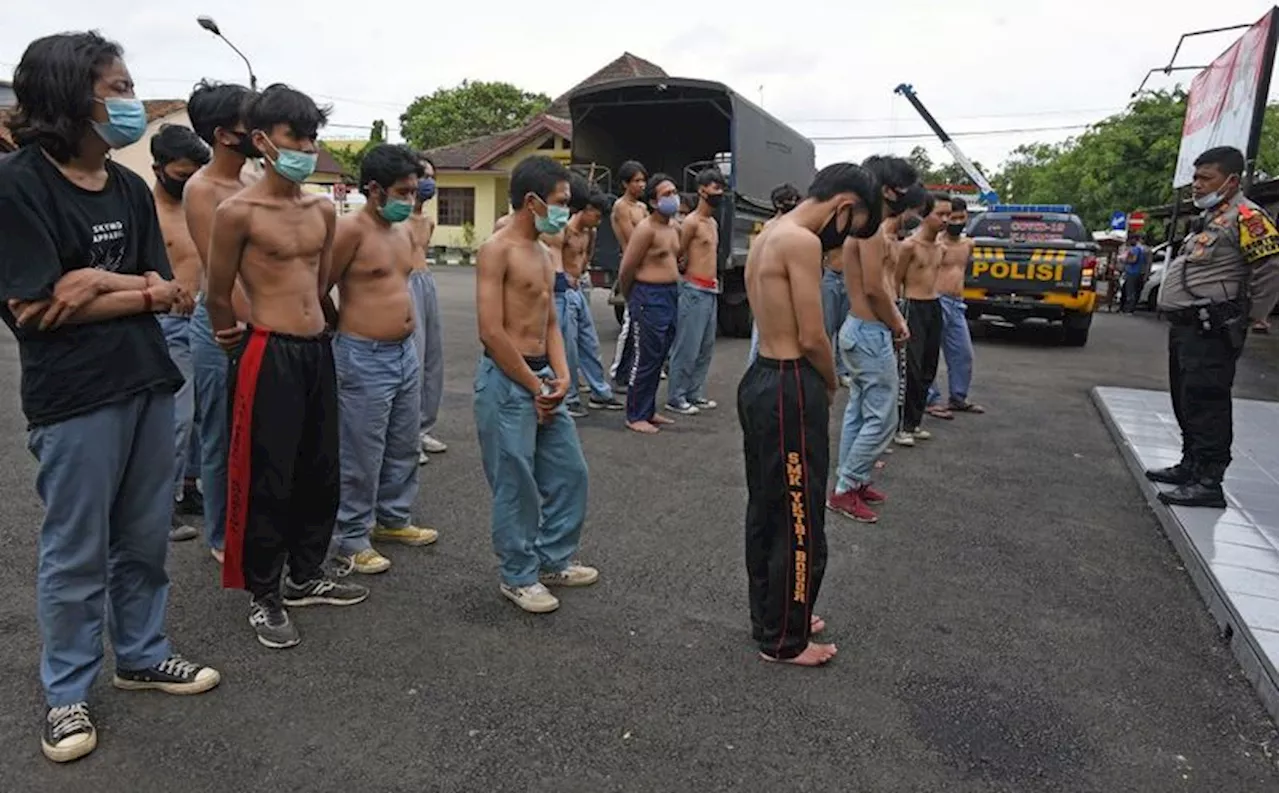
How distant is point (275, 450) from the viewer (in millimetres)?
2949

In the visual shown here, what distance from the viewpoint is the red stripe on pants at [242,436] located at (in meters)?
2.90

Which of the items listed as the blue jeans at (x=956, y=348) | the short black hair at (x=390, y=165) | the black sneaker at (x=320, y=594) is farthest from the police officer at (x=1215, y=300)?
the black sneaker at (x=320, y=594)

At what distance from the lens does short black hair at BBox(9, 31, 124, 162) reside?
2203mm

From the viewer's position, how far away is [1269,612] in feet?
10.8

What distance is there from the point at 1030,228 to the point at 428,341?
33.0ft

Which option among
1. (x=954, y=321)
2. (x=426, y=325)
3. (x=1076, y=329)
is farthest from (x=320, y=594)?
(x=1076, y=329)

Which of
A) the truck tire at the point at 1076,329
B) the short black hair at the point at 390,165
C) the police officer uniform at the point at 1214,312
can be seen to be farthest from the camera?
the truck tire at the point at 1076,329

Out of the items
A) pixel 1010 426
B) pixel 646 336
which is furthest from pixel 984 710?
pixel 1010 426

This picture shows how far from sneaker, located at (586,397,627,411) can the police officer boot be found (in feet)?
12.8

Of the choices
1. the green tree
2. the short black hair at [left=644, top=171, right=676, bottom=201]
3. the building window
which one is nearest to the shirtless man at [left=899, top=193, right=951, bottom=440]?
the short black hair at [left=644, top=171, right=676, bottom=201]

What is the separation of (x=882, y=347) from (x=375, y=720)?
3193 millimetres

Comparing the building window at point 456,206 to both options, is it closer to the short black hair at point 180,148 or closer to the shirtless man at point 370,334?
the short black hair at point 180,148

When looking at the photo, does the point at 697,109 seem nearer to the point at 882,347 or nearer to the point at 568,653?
the point at 882,347

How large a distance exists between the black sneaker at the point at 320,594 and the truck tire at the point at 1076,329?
35.5 feet
